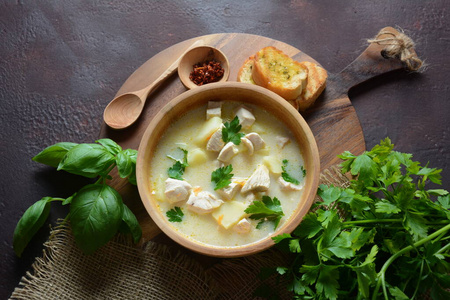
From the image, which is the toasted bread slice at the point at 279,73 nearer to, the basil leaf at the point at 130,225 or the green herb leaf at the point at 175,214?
the green herb leaf at the point at 175,214

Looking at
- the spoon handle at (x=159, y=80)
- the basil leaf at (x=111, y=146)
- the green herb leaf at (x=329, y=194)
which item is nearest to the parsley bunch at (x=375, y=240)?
the green herb leaf at (x=329, y=194)

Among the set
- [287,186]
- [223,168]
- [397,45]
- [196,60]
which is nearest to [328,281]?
[287,186]

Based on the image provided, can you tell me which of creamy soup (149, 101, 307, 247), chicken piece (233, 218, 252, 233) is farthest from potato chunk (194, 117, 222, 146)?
chicken piece (233, 218, 252, 233)

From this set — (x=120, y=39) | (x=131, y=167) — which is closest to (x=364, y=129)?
(x=131, y=167)

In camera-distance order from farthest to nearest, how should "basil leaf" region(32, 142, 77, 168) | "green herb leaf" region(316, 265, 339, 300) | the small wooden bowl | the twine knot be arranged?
the twine knot < the small wooden bowl < "basil leaf" region(32, 142, 77, 168) < "green herb leaf" region(316, 265, 339, 300)

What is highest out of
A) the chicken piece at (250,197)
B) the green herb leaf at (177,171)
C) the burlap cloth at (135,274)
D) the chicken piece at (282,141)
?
→ the green herb leaf at (177,171)

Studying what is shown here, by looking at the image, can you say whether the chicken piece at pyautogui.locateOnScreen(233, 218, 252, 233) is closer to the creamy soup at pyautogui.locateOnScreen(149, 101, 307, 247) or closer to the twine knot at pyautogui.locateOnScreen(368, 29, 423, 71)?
the creamy soup at pyautogui.locateOnScreen(149, 101, 307, 247)

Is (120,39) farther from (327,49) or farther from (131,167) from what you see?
(327,49)
